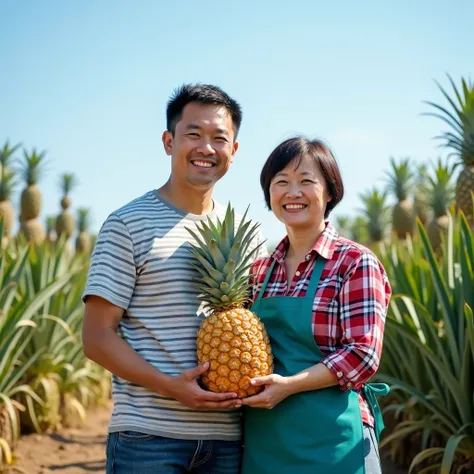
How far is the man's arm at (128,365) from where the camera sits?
2.44 metres

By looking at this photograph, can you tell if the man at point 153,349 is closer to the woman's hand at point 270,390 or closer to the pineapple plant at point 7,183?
the woman's hand at point 270,390

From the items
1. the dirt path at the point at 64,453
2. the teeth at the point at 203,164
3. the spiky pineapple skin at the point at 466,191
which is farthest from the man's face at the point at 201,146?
the spiky pineapple skin at the point at 466,191

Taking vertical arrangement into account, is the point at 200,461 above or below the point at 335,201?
below

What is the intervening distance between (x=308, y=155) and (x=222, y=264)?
0.62m

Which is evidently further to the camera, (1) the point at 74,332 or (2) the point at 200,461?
(1) the point at 74,332

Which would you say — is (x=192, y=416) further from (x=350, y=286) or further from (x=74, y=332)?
(x=74, y=332)

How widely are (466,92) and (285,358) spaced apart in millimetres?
5439

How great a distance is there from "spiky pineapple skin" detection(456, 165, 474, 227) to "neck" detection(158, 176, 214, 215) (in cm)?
442

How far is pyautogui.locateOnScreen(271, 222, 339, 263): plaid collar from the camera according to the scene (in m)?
2.64

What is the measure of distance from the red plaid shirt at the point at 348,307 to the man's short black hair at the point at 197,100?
0.88 metres

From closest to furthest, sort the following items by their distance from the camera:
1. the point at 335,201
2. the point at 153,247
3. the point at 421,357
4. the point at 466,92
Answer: the point at 153,247 < the point at 335,201 < the point at 421,357 < the point at 466,92

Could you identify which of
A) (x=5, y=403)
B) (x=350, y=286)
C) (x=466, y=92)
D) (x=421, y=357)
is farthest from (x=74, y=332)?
(x=350, y=286)

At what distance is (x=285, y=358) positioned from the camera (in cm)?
253

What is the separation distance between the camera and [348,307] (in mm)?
2469
